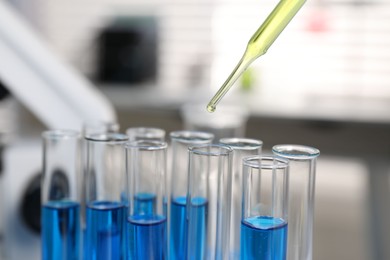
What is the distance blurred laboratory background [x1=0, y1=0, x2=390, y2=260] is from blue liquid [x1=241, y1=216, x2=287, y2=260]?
3.69ft

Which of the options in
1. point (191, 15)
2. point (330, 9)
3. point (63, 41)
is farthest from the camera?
point (63, 41)

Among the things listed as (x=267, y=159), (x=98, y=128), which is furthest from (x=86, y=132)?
(x=267, y=159)

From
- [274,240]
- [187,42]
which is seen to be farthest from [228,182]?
[187,42]

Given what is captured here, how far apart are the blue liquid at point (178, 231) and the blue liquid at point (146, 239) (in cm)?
2

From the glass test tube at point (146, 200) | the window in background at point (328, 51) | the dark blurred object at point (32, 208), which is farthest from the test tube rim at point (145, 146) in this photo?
the window in background at point (328, 51)

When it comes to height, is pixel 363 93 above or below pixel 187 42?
below

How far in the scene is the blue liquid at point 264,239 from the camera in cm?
48

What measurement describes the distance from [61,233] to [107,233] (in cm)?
7

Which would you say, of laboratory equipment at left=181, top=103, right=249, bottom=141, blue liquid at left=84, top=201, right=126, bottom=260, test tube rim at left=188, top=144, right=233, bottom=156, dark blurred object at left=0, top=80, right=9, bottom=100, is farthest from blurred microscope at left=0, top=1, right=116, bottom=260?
test tube rim at left=188, top=144, right=233, bottom=156

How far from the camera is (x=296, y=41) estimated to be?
7.77ft

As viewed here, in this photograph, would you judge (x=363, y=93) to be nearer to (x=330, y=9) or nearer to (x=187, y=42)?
(x=330, y=9)

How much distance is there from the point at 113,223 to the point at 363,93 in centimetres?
198

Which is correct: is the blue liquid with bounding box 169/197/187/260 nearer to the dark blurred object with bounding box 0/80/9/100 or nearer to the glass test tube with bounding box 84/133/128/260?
the glass test tube with bounding box 84/133/128/260

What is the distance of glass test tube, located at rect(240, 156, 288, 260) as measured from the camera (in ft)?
1.59
